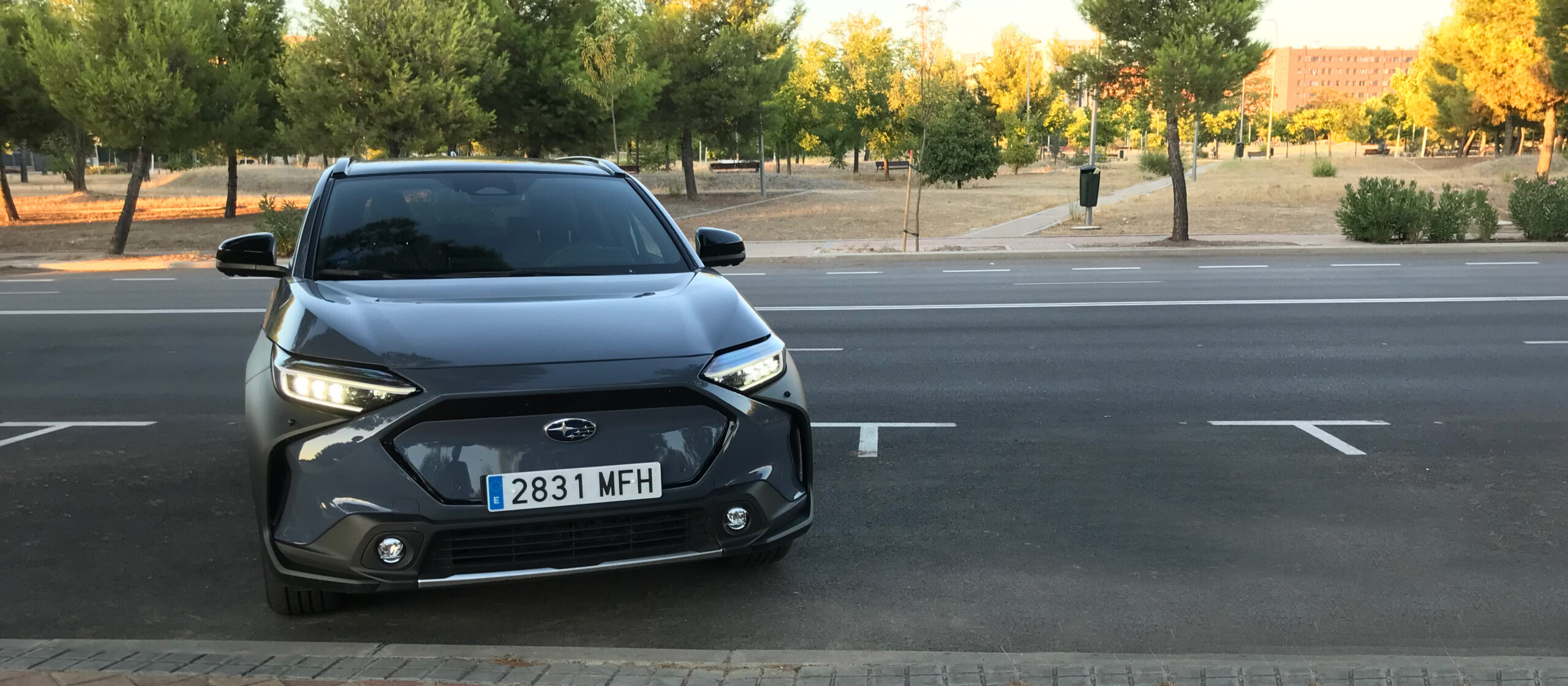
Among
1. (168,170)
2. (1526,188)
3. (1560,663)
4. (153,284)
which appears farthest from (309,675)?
(168,170)

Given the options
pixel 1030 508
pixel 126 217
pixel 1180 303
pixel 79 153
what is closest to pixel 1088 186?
pixel 1180 303

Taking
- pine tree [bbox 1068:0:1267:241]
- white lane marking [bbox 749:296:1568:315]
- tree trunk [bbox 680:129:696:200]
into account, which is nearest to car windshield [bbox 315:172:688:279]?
white lane marking [bbox 749:296:1568:315]

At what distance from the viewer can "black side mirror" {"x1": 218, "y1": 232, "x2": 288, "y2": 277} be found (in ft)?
16.7

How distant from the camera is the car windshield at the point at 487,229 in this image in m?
4.82

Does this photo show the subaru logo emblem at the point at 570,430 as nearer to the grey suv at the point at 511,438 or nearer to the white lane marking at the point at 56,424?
the grey suv at the point at 511,438

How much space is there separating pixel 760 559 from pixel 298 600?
1.58 meters

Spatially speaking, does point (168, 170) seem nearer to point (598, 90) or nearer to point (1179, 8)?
point (598, 90)

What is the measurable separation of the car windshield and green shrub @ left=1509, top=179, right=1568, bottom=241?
22222 mm

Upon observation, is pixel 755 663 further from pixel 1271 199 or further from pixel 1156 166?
pixel 1156 166

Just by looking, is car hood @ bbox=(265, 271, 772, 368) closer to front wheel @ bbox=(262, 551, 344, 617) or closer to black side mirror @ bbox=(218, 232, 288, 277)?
black side mirror @ bbox=(218, 232, 288, 277)

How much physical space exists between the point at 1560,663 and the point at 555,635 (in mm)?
3009

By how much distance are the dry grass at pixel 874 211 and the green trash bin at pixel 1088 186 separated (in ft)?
9.79

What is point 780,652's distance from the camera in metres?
3.72

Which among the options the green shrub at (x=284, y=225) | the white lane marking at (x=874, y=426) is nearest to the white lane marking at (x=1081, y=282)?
the white lane marking at (x=874, y=426)
